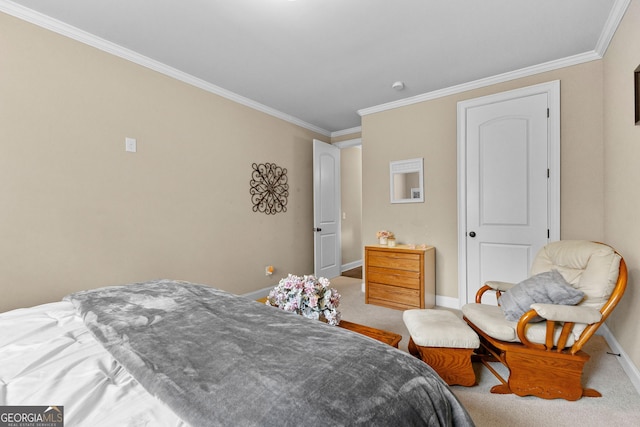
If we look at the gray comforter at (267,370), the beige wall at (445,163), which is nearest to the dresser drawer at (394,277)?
the beige wall at (445,163)

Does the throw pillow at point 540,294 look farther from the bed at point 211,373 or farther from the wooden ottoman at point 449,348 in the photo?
the bed at point 211,373

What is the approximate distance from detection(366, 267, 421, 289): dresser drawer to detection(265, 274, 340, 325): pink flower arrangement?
5.62ft

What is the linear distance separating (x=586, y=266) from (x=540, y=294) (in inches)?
16.6

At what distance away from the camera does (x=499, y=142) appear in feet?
10.2

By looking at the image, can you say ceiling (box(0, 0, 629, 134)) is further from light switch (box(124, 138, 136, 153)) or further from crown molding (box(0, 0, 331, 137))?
light switch (box(124, 138, 136, 153))

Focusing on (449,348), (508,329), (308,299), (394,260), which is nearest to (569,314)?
(508,329)

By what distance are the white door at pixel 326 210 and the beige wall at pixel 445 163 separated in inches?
31.6

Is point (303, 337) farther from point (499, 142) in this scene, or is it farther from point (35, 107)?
point (499, 142)

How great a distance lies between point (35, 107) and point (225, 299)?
6.90 ft

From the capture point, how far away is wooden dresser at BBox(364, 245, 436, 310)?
10.6 ft

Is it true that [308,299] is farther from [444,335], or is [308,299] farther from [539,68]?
[539,68]

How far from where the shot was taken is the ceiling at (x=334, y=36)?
6.73 ft

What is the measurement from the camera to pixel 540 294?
5.99 feet

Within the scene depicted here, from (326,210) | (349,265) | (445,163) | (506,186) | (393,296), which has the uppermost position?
(445,163)
